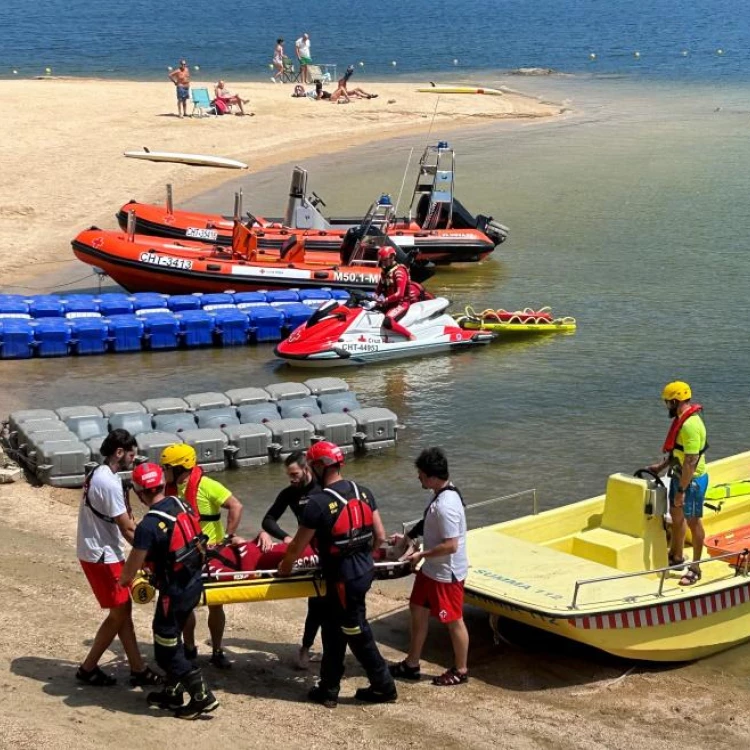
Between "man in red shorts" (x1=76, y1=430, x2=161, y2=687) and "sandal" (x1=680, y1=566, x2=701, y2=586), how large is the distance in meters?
3.92

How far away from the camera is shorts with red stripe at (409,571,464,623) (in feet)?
27.6

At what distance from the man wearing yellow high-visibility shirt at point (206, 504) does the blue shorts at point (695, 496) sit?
318cm

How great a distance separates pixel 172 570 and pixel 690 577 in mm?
4011

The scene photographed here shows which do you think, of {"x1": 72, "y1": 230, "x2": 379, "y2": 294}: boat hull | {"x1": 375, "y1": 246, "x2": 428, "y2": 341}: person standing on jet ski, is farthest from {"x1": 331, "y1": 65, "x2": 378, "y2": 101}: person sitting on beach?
{"x1": 375, "y1": 246, "x2": 428, "y2": 341}: person standing on jet ski

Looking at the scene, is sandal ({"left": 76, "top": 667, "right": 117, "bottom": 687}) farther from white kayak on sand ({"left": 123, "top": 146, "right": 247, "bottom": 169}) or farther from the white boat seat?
white kayak on sand ({"left": 123, "top": 146, "right": 247, "bottom": 169})

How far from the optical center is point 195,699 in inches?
300

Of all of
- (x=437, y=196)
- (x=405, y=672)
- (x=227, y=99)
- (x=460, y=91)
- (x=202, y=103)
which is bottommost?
(x=405, y=672)

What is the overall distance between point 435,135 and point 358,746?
33.6 m

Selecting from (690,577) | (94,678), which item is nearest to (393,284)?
(690,577)

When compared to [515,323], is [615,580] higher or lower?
higher

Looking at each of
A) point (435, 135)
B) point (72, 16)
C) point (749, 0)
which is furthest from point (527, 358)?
point (749, 0)

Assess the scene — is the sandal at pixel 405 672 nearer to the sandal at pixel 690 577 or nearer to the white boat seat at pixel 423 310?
the sandal at pixel 690 577

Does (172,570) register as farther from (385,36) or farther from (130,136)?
(385,36)

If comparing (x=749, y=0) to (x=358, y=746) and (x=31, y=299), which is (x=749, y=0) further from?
(x=358, y=746)
